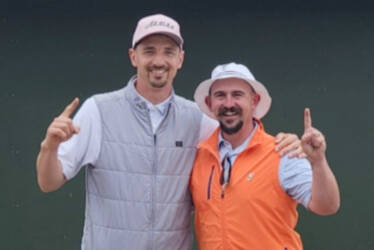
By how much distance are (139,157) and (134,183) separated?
111 mm

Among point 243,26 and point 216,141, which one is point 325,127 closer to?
point 243,26

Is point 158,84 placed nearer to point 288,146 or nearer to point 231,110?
point 231,110

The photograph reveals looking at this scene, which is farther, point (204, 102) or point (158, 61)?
point (204, 102)

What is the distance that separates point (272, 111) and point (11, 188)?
1859 mm

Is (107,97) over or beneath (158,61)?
beneath

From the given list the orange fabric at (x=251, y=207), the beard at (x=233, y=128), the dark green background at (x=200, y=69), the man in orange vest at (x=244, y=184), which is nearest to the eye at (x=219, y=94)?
the man in orange vest at (x=244, y=184)

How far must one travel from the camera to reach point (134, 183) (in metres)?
2.49

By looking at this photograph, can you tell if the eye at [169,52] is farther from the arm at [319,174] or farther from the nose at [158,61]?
the arm at [319,174]

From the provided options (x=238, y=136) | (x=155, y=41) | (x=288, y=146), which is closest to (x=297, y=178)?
(x=288, y=146)

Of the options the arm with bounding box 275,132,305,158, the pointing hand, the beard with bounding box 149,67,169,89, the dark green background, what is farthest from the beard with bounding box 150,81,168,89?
the dark green background

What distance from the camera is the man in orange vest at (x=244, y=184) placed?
2.38 metres

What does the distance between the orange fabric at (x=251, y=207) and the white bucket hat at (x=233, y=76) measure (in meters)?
0.25

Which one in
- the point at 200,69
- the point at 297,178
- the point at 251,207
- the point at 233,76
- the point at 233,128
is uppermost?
the point at 200,69

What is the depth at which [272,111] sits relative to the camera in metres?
4.03
